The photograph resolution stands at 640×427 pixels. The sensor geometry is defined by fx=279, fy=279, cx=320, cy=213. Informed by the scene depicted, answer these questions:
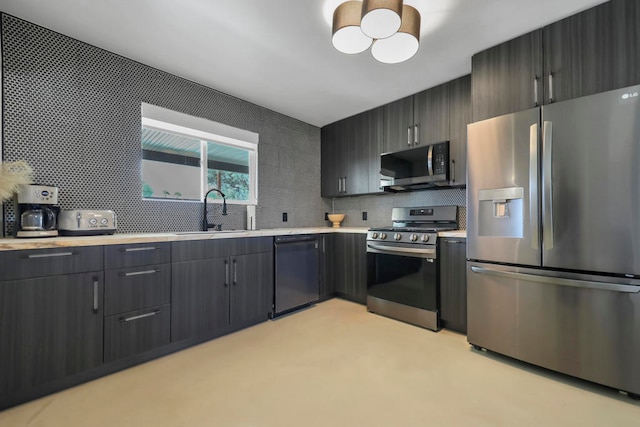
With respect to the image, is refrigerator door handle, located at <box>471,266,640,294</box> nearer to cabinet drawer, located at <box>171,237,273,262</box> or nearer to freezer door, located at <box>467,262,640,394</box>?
freezer door, located at <box>467,262,640,394</box>

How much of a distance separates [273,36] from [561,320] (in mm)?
2793

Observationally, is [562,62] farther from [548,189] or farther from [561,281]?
[561,281]

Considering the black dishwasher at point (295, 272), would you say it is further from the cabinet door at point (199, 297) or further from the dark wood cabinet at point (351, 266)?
the cabinet door at point (199, 297)

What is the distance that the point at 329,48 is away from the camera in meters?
2.26

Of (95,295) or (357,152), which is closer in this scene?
(95,295)

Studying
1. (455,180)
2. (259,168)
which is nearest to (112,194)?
(259,168)

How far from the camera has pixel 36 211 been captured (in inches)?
71.3

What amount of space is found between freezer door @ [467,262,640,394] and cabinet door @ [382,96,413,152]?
5.36 ft

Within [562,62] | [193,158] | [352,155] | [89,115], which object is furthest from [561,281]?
[89,115]

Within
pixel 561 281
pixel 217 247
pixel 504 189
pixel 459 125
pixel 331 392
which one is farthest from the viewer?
pixel 459 125

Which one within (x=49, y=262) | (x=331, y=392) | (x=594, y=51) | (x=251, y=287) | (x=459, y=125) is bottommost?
(x=331, y=392)

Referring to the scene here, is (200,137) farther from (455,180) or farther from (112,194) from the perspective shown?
(455,180)

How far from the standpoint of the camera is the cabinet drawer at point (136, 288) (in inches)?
72.7

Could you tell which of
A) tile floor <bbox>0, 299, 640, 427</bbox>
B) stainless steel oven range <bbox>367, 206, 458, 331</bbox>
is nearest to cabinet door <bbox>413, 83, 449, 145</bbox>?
stainless steel oven range <bbox>367, 206, 458, 331</bbox>
